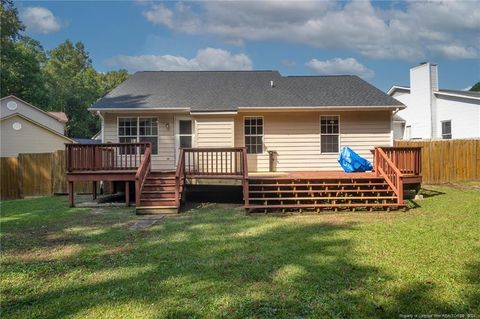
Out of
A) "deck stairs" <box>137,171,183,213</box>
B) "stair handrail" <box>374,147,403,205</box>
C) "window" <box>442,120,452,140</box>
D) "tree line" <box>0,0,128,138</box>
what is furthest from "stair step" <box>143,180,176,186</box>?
"tree line" <box>0,0,128,138</box>

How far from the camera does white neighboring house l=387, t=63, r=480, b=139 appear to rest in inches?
674

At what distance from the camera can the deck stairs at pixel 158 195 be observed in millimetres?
9211

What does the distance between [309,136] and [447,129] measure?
9582 mm

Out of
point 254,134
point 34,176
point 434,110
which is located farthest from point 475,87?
point 34,176

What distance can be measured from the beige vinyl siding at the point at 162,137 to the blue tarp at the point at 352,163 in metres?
5.81

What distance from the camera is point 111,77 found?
53031 millimetres

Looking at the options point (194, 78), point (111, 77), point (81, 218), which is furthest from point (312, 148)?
point (111, 77)

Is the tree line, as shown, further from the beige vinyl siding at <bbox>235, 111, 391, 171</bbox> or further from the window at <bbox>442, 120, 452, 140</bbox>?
the window at <bbox>442, 120, 452, 140</bbox>

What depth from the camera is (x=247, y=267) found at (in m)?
4.76

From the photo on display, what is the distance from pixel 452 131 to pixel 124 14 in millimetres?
16078

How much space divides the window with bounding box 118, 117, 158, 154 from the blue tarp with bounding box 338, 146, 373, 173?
645cm

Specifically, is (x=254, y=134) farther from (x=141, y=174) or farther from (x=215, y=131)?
(x=141, y=174)

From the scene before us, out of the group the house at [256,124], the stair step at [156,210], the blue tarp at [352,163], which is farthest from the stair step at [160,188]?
the blue tarp at [352,163]

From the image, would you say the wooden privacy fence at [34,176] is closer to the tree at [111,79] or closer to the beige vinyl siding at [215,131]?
the beige vinyl siding at [215,131]
